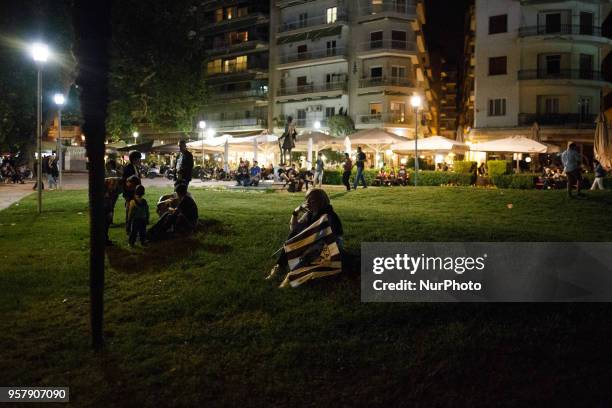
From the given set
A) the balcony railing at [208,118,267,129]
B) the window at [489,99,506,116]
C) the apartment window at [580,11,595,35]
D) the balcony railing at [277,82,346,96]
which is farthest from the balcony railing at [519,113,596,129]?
the balcony railing at [208,118,267,129]

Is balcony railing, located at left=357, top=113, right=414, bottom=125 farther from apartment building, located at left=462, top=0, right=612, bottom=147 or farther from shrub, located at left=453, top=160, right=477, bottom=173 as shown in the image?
shrub, located at left=453, top=160, right=477, bottom=173

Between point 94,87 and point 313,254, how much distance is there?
3.82 metres

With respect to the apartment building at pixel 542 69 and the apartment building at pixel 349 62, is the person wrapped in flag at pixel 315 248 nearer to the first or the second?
the apartment building at pixel 542 69

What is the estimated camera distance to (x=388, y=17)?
5241cm

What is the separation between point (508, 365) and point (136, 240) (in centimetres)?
856

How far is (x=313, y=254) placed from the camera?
7723 millimetres

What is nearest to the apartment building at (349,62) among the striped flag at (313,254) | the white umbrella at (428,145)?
the white umbrella at (428,145)

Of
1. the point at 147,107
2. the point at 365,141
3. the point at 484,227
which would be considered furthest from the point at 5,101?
the point at 484,227

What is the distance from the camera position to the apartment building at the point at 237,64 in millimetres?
63844

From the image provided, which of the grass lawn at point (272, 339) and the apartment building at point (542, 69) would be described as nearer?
the grass lawn at point (272, 339)

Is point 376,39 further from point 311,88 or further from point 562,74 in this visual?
point 562,74

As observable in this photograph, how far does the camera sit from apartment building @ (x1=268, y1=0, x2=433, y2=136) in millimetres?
52656

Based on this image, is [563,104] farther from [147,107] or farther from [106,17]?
[106,17]

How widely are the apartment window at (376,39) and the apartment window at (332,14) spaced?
15.7 ft
